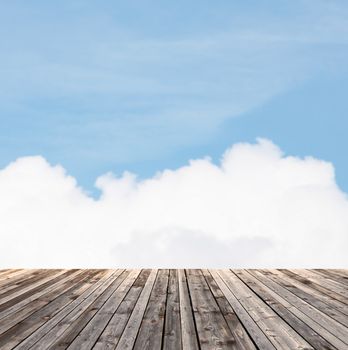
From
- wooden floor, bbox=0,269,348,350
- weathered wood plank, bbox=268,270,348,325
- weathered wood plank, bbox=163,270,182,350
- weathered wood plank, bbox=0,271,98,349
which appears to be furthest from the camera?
weathered wood plank, bbox=268,270,348,325

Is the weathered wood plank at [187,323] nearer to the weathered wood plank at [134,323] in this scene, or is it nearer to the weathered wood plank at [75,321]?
the weathered wood plank at [134,323]

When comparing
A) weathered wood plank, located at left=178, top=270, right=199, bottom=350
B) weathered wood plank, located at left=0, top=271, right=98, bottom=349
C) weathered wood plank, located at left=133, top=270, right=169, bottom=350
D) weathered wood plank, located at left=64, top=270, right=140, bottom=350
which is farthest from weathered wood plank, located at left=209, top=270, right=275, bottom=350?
weathered wood plank, located at left=0, top=271, right=98, bottom=349

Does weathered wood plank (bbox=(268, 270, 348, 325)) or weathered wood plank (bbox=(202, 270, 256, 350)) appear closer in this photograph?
weathered wood plank (bbox=(202, 270, 256, 350))

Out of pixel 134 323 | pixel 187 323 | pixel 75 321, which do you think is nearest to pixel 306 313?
pixel 187 323

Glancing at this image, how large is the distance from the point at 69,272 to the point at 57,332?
345 cm

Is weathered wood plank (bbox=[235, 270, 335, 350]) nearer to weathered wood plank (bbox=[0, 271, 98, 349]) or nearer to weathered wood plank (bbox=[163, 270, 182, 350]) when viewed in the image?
weathered wood plank (bbox=[163, 270, 182, 350])

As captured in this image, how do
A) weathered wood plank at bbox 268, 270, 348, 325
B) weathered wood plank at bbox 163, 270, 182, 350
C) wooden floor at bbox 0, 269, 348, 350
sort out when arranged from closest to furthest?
weathered wood plank at bbox 163, 270, 182, 350 < wooden floor at bbox 0, 269, 348, 350 < weathered wood plank at bbox 268, 270, 348, 325

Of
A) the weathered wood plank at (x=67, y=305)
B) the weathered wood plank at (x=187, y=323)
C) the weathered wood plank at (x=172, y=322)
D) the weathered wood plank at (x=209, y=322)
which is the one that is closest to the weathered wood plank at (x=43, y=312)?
the weathered wood plank at (x=67, y=305)

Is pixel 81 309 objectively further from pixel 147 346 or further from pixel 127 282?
pixel 127 282

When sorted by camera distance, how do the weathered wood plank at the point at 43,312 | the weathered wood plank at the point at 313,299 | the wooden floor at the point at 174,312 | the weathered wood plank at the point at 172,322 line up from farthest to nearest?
1. the weathered wood plank at the point at 313,299
2. the weathered wood plank at the point at 43,312
3. the wooden floor at the point at 174,312
4. the weathered wood plank at the point at 172,322

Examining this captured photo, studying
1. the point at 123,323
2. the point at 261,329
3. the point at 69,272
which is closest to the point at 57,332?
the point at 123,323

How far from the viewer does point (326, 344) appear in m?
2.46

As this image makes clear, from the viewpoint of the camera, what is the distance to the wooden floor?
8.17ft

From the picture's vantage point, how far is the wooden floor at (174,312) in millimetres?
2490
